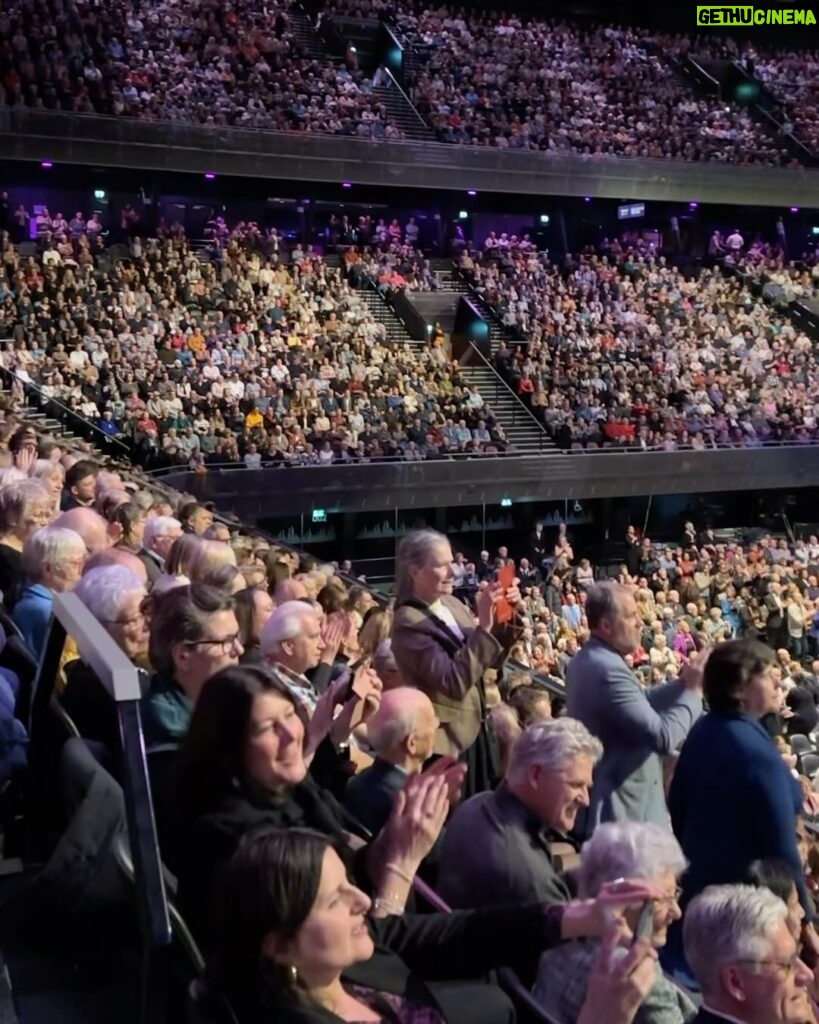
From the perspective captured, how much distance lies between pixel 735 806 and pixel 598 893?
132 cm

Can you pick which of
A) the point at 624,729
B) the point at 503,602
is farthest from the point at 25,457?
the point at 624,729

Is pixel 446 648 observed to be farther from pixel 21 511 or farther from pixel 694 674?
pixel 21 511

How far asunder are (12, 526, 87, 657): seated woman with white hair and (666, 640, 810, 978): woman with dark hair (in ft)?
7.26

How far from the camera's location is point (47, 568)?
482 centimetres

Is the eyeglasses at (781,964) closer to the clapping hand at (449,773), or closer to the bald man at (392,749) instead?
the clapping hand at (449,773)

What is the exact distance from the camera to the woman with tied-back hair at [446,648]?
4.31 m

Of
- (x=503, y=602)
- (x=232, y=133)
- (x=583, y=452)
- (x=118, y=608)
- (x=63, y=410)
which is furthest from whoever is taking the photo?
(x=232, y=133)

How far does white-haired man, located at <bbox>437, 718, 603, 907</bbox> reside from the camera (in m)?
3.18

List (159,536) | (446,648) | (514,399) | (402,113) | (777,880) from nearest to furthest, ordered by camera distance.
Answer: (777,880) < (446,648) < (159,536) < (514,399) < (402,113)

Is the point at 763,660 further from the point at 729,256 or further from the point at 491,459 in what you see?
the point at 729,256

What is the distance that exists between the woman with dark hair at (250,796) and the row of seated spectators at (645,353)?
20.5 meters

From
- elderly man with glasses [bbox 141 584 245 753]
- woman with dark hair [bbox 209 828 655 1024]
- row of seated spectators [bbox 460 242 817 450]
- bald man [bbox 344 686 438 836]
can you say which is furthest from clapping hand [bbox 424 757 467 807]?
row of seated spectators [bbox 460 242 817 450]

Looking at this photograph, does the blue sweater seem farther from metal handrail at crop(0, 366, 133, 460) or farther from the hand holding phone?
metal handrail at crop(0, 366, 133, 460)

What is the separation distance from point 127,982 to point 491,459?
1912 cm
